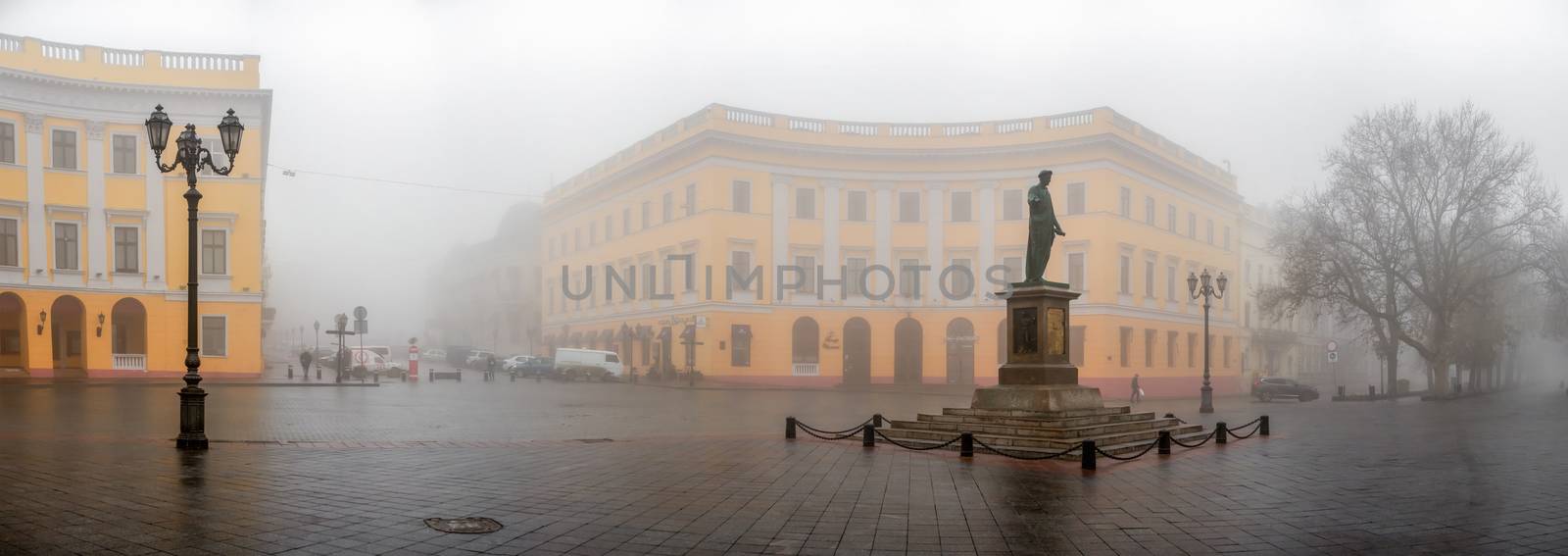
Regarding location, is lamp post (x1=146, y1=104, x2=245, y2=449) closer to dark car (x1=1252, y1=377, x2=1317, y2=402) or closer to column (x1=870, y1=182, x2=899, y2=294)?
column (x1=870, y1=182, x2=899, y2=294)

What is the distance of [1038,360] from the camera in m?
17.0

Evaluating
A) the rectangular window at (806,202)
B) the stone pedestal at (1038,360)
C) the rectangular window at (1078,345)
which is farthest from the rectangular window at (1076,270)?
the stone pedestal at (1038,360)

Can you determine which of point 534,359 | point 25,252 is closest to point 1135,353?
point 534,359

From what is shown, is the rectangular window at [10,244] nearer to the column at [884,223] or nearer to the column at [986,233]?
the column at [884,223]

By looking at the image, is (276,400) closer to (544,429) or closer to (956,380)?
(544,429)

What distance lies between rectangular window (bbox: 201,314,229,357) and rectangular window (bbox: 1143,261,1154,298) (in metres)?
41.3

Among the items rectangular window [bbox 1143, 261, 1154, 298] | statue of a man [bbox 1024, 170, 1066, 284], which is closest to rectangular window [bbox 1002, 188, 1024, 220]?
rectangular window [bbox 1143, 261, 1154, 298]

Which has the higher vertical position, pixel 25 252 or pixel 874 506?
pixel 25 252

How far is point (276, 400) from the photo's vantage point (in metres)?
27.7

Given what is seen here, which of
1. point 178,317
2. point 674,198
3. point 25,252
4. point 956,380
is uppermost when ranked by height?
point 674,198

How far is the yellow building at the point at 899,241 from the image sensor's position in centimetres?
4731

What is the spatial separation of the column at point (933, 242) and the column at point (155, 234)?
3319 cm

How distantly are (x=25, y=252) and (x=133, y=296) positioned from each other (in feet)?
12.7

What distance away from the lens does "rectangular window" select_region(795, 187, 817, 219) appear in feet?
163
